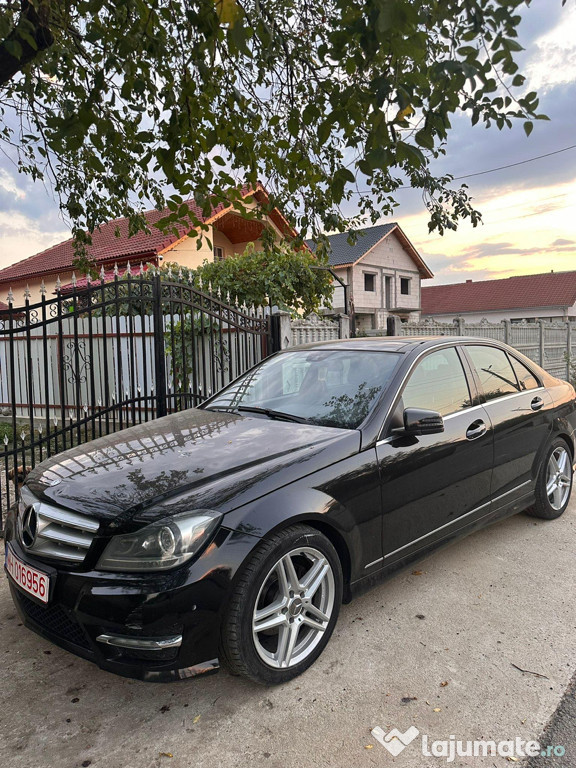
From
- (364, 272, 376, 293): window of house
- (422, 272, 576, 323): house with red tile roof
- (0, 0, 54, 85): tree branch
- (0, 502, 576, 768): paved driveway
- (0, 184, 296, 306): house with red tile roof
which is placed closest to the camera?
(0, 502, 576, 768): paved driveway

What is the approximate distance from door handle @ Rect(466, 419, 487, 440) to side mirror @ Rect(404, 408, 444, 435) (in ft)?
1.90

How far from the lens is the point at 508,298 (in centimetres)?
4312

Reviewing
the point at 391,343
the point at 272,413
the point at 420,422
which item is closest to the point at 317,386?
the point at 272,413

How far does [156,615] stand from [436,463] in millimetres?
1854

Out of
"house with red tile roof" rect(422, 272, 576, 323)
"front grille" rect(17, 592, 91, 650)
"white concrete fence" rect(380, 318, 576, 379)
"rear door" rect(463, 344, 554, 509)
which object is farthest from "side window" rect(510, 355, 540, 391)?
"house with red tile roof" rect(422, 272, 576, 323)

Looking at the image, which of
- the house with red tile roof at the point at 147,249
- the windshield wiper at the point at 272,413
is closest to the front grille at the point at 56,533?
the windshield wiper at the point at 272,413

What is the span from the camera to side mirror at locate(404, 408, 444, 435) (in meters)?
2.97

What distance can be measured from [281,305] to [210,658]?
6527 millimetres

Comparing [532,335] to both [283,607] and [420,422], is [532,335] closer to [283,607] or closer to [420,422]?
[420,422]

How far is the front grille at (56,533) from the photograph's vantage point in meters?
2.28

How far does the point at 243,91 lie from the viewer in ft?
18.6

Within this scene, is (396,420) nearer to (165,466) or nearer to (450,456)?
(450,456)

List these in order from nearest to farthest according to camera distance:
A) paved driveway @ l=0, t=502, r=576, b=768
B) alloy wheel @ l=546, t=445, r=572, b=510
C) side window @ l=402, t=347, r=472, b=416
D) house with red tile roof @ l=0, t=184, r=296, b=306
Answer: paved driveway @ l=0, t=502, r=576, b=768
side window @ l=402, t=347, r=472, b=416
alloy wheel @ l=546, t=445, r=572, b=510
house with red tile roof @ l=0, t=184, r=296, b=306

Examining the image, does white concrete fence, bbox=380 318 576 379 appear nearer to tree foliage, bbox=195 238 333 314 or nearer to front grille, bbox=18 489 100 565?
tree foliage, bbox=195 238 333 314
